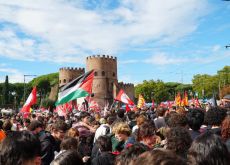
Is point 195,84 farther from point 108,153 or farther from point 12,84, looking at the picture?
point 108,153

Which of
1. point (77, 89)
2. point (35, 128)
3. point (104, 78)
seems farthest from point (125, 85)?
point (35, 128)

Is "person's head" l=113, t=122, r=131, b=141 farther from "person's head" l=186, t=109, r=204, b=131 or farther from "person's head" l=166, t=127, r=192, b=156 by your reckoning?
"person's head" l=166, t=127, r=192, b=156

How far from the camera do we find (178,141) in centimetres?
467

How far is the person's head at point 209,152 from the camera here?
9.61 feet

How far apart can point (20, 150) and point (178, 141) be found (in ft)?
7.77

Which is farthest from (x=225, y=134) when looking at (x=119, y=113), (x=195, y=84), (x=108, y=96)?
(x=195, y=84)

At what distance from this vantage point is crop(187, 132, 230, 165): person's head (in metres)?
2.93

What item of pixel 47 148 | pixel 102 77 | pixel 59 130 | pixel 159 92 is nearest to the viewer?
pixel 47 148

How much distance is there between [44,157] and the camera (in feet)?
20.2

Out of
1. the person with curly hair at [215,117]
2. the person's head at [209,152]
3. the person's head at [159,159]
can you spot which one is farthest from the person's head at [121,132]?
the person's head at [159,159]

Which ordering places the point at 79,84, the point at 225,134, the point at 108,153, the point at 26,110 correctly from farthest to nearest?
1. the point at 26,110
2. the point at 79,84
3. the point at 108,153
4. the point at 225,134

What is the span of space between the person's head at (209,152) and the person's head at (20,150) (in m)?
1.29

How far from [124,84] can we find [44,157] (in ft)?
293

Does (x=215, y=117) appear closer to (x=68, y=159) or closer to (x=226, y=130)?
(x=226, y=130)
